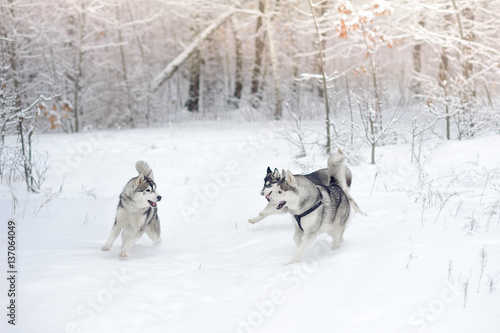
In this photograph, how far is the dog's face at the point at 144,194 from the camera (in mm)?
5340

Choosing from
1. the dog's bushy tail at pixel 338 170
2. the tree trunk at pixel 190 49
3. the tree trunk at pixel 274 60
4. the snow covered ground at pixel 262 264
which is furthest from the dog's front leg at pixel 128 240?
the tree trunk at pixel 190 49

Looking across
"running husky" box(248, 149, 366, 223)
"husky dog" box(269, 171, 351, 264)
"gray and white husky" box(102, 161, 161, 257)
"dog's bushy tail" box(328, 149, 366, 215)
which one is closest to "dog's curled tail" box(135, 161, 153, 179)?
"gray and white husky" box(102, 161, 161, 257)

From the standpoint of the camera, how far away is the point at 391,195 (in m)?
7.02

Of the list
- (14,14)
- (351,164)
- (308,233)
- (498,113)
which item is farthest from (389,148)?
(14,14)

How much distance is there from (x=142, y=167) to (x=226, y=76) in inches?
1363

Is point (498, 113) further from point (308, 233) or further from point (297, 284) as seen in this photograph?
point (297, 284)

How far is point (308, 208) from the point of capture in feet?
16.3

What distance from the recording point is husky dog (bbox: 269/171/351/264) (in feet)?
16.1

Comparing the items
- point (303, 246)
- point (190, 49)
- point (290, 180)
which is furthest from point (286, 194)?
point (190, 49)

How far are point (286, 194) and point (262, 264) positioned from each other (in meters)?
0.88

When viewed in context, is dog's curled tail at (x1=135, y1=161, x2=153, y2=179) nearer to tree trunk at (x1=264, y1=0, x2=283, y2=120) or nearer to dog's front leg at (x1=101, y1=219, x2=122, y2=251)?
dog's front leg at (x1=101, y1=219, x2=122, y2=251)

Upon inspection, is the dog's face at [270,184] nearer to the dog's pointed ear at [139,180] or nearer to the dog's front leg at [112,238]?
the dog's pointed ear at [139,180]

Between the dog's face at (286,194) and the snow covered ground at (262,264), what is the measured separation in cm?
71

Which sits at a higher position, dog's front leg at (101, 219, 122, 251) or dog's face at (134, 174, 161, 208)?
dog's face at (134, 174, 161, 208)
